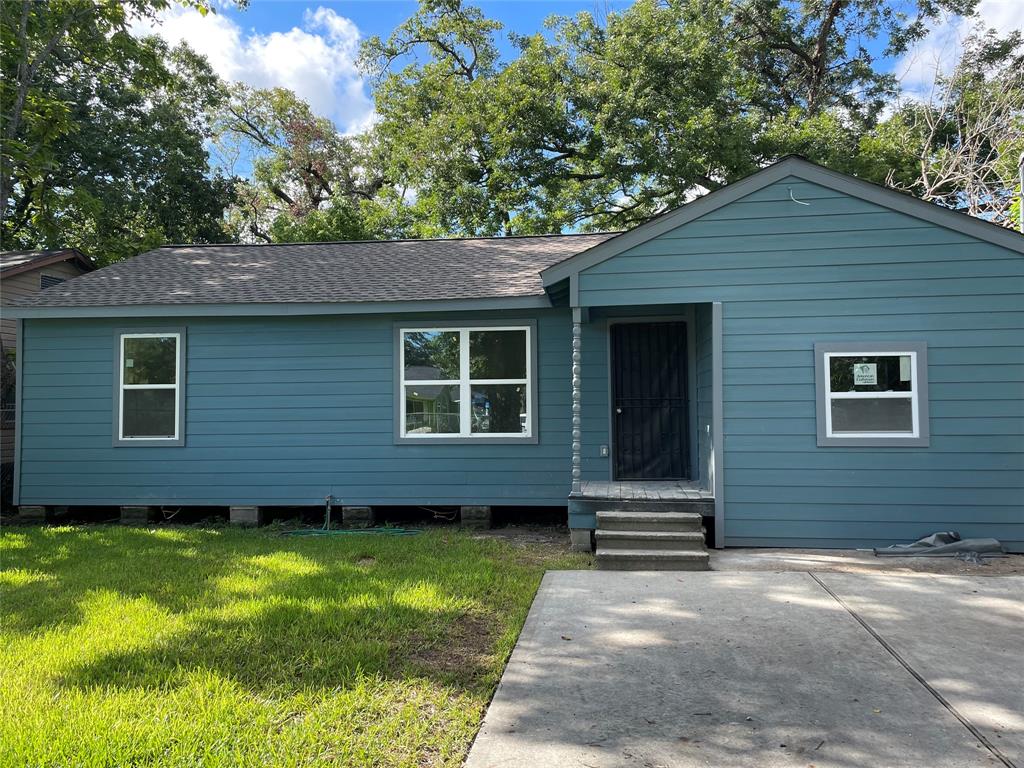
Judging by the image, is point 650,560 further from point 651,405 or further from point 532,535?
point 651,405

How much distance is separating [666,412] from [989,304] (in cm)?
316

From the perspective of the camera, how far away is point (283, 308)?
726 cm

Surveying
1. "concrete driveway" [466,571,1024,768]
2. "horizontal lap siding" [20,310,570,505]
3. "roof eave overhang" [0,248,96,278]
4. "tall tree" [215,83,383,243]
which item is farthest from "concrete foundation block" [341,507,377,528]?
"tall tree" [215,83,383,243]

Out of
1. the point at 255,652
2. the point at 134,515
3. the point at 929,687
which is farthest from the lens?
the point at 134,515

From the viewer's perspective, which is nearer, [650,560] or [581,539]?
[650,560]

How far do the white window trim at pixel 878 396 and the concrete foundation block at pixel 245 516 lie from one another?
6.31m

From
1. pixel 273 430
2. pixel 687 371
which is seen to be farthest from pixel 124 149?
pixel 687 371

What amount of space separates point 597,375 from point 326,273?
410 centimetres

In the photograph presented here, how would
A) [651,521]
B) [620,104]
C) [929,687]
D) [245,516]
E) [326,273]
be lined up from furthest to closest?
[620,104] → [326,273] → [245,516] → [651,521] → [929,687]

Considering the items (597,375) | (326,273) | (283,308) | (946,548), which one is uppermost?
(326,273)

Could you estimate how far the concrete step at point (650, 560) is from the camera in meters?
5.18

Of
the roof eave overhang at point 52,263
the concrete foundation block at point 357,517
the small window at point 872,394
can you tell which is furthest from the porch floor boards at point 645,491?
the roof eave overhang at point 52,263

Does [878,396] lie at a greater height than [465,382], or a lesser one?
lesser

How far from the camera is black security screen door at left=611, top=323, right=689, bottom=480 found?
7.14m
